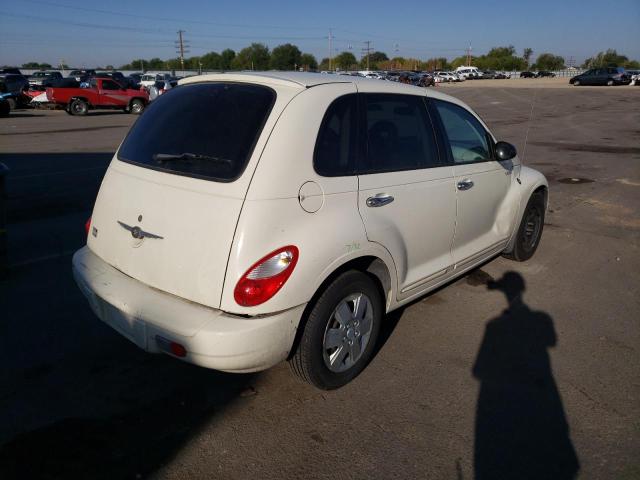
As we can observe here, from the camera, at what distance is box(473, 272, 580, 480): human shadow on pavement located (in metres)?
2.51

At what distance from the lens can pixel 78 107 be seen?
2456 centimetres

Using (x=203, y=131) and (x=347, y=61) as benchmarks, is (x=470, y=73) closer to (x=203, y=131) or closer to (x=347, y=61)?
(x=347, y=61)

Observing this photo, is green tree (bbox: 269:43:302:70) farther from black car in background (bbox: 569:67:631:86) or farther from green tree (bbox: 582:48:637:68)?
green tree (bbox: 582:48:637:68)

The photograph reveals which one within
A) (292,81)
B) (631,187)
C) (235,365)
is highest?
(292,81)

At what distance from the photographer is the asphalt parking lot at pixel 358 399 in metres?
2.52

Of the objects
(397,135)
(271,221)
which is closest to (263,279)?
(271,221)

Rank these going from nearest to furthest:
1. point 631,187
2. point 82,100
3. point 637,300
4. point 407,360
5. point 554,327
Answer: point 407,360
point 554,327
point 637,300
point 631,187
point 82,100

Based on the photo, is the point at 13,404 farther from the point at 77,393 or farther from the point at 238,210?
the point at 238,210

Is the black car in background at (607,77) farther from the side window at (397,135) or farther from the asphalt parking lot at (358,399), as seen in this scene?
the side window at (397,135)

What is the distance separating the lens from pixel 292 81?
2895mm

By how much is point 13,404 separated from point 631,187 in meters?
9.73

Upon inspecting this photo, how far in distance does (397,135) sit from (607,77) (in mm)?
53086

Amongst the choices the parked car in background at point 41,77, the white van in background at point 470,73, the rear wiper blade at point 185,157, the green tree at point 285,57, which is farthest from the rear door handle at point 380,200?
the white van in background at point 470,73

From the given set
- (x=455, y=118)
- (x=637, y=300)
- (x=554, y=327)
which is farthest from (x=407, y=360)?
(x=637, y=300)
